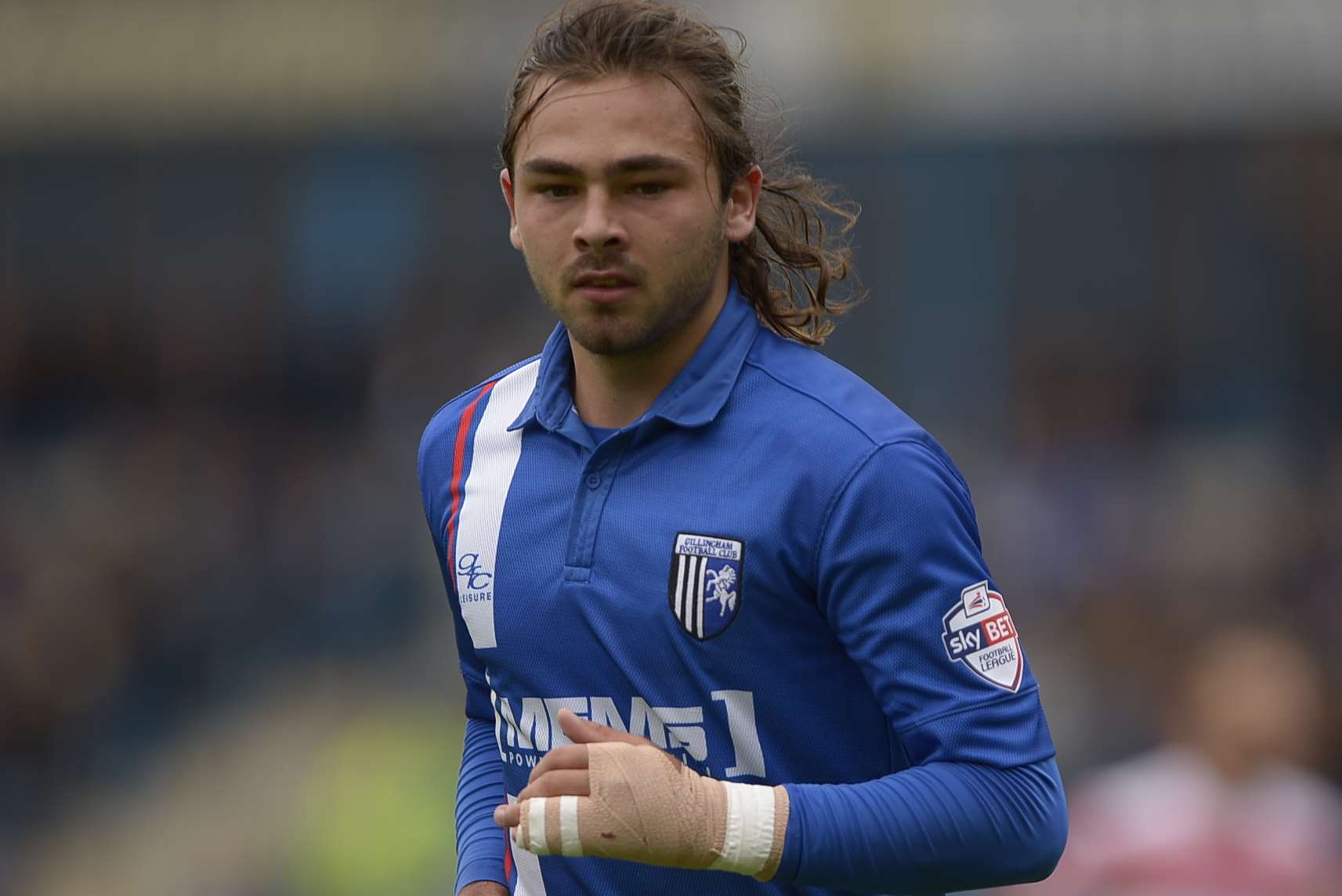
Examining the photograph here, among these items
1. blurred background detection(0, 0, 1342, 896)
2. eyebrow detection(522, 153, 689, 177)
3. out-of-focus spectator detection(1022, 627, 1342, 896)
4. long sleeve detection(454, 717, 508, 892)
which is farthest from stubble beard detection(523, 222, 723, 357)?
blurred background detection(0, 0, 1342, 896)

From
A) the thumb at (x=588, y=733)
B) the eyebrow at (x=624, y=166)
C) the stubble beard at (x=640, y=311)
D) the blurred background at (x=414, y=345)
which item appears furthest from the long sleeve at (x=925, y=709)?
the blurred background at (x=414, y=345)

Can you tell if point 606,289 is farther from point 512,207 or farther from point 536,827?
point 536,827

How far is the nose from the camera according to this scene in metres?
2.38

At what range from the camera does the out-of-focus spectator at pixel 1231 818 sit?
5.23m

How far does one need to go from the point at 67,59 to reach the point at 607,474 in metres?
8.06

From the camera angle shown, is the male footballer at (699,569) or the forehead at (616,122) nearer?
the male footballer at (699,569)

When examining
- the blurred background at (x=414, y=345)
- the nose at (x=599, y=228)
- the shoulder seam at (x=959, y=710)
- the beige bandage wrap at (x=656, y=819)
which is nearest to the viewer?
the beige bandage wrap at (x=656, y=819)

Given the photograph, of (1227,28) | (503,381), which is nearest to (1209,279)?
(1227,28)

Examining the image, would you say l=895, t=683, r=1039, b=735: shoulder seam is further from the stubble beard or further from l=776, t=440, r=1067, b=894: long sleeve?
the stubble beard

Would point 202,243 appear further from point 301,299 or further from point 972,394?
point 972,394

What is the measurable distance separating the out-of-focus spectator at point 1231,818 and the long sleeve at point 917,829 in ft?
10.5

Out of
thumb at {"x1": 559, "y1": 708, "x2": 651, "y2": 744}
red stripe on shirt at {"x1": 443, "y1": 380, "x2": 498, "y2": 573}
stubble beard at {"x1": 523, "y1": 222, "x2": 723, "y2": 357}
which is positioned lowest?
thumb at {"x1": 559, "y1": 708, "x2": 651, "y2": 744}

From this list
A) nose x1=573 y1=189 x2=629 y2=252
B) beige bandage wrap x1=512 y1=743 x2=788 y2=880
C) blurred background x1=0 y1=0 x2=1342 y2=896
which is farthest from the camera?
blurred background x1=0 y1=0 x2=1342 y2=896

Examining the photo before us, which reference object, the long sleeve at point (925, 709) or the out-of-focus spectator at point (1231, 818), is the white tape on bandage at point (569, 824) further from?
the out-of-focus spectator at point (1231, 818)
